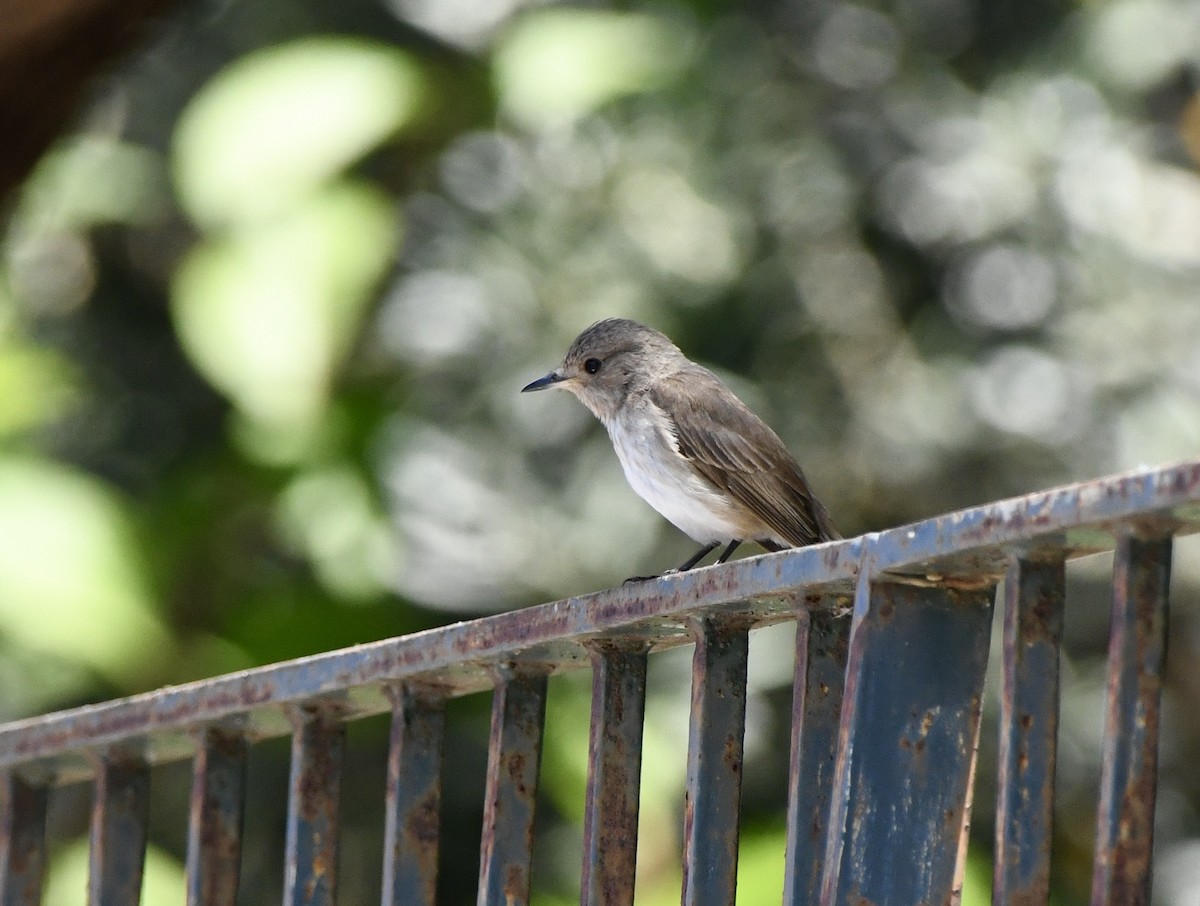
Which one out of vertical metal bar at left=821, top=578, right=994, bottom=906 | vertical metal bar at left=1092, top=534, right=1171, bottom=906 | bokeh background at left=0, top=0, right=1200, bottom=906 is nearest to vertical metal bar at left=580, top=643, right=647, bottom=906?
vertical metal bar at left=821, top=578, right=994, bottom=906

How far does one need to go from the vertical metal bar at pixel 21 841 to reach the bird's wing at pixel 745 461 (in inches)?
71.0

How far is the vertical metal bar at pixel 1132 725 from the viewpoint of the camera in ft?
4.57

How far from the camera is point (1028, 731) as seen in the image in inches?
60.1

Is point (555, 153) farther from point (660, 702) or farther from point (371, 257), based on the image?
point (660, 702)

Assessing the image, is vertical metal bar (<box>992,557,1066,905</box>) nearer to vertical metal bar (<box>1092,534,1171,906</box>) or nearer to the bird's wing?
vertical metal bar (<box>1092,534,1171,906</box>)

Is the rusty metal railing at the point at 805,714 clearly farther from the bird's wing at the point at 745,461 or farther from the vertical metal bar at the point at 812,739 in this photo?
the bird's wing at the point at 745,461

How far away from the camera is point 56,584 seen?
16.1 ft

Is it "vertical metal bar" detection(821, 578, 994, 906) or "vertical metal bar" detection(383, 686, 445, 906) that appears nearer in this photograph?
"vertical metal bar" detection(821, 578, 994, 906)

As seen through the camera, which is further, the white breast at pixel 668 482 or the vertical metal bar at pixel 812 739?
the white breast at pixel 668 482

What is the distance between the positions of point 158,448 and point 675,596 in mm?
4434

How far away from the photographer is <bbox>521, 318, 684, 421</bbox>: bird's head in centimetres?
450

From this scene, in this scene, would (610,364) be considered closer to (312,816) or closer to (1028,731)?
(312,816)

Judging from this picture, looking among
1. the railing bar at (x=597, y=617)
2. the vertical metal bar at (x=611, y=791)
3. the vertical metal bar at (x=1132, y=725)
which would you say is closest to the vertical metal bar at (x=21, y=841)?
the railing bar at (x=597, y=617)

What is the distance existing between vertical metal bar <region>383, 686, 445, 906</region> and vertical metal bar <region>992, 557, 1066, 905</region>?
923 mm
